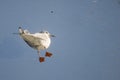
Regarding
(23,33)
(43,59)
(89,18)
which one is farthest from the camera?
(89,18)

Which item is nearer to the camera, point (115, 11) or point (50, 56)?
point (50, 56)

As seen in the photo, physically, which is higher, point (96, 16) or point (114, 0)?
point (114, 0)

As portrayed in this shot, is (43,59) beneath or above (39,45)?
beneath

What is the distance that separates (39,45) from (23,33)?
0.30 meters

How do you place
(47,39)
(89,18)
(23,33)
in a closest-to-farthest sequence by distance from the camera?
(23,33)
(47,39)
(89,18)

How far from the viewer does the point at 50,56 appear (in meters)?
3.95

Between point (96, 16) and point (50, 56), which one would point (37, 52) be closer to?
point (50, 56)

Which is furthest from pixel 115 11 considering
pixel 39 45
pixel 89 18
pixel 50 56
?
pixel 39 45

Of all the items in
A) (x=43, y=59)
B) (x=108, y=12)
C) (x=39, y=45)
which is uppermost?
(x=108, y=12)

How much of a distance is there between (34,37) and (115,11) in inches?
79.4

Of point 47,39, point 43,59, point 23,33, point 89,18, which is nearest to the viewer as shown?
point 23,33

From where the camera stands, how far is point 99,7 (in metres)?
4.38

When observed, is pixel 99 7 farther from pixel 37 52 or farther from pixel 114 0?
pixel 37 52

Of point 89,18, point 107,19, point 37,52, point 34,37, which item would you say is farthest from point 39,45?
point 107,19
